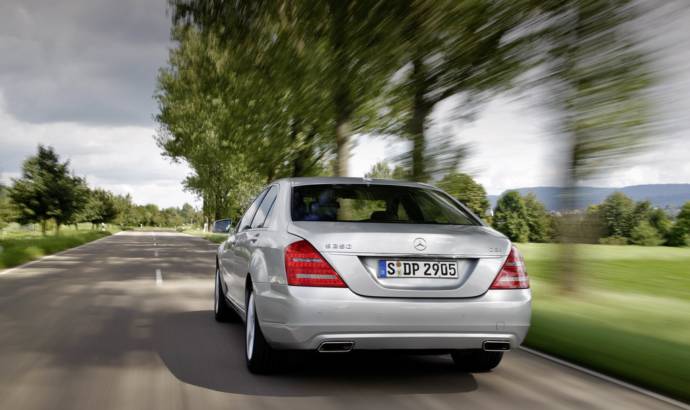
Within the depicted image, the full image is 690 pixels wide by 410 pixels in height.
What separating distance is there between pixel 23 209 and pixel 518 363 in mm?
41186

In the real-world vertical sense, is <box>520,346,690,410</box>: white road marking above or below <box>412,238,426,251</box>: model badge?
below

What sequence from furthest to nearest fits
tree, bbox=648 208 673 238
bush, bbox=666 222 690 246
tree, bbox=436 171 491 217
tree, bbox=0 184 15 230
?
tree, bbox=648 208 673 238
bush, bbox=666 222 690 246
tree, bbox=0 184 15 230
tree, bbox=436 171 491 217

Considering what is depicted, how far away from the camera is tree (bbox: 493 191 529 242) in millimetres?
52250

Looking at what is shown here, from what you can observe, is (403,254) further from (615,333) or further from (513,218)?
(513,218)

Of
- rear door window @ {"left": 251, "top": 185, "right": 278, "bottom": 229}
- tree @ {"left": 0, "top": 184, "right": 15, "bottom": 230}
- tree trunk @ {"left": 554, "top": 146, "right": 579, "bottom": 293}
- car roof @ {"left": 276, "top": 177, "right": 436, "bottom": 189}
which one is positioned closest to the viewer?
car roof @ {"left": 276, "top": 177, "right": 436, "bottom": 189}

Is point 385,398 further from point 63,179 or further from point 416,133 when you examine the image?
point 63,179

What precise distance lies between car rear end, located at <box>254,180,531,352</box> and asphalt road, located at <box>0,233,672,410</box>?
1.23ft

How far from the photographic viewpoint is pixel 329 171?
1756cm

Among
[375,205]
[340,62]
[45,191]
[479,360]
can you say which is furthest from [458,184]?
[45,191]

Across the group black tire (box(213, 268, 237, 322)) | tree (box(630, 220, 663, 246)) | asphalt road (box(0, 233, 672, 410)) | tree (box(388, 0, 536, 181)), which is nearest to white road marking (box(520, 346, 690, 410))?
asphalt road (box(0, 233, 672, 410))

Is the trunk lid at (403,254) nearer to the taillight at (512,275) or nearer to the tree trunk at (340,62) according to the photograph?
the taillight at (512,275)

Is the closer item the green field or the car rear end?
the car rear end

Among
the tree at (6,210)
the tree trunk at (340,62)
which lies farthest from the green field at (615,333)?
the tree at (6,210)

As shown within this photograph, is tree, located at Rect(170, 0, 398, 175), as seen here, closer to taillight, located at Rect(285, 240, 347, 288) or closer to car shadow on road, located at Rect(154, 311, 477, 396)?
car shadow on road, located at Rect(154, 311, 477, 396)
